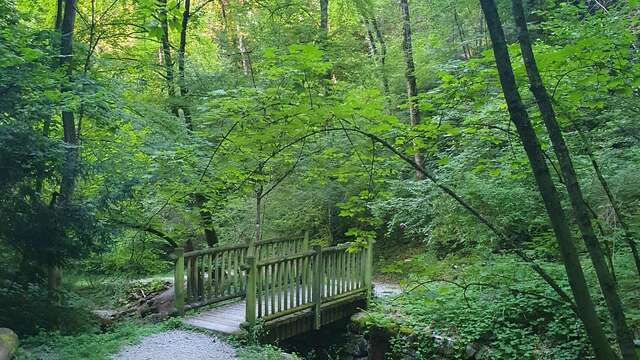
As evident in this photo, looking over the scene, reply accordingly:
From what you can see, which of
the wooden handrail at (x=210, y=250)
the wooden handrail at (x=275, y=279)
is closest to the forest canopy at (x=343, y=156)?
the wooden handrail at (x=210, y=250)

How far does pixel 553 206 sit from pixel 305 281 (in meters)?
5.29

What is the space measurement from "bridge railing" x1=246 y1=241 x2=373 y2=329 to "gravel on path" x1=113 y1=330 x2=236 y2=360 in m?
0.57

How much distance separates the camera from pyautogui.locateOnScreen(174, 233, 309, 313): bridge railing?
6609 millimetres

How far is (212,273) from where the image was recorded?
7445 mm

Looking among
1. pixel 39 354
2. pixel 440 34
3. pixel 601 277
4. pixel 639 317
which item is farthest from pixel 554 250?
pixel 440 34

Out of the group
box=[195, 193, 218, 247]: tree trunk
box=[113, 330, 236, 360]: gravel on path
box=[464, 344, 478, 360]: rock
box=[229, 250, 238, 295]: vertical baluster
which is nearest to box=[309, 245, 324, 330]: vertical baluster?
box=[229, 250, 238, 295]: vertical baluster

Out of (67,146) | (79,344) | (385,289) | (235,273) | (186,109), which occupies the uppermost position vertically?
(186,109)

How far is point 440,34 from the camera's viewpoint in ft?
43.5

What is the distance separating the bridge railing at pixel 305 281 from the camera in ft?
20.2

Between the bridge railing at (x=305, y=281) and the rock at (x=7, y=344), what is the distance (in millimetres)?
2536

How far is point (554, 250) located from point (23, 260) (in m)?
6.80

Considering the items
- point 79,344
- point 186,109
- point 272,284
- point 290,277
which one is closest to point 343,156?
point 290,277

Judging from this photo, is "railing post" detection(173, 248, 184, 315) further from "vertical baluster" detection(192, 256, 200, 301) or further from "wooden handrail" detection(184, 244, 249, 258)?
"vertical baluster" detection(192, 256, 200, 301)

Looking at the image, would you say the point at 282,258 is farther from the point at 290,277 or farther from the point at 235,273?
the point at 235,273
